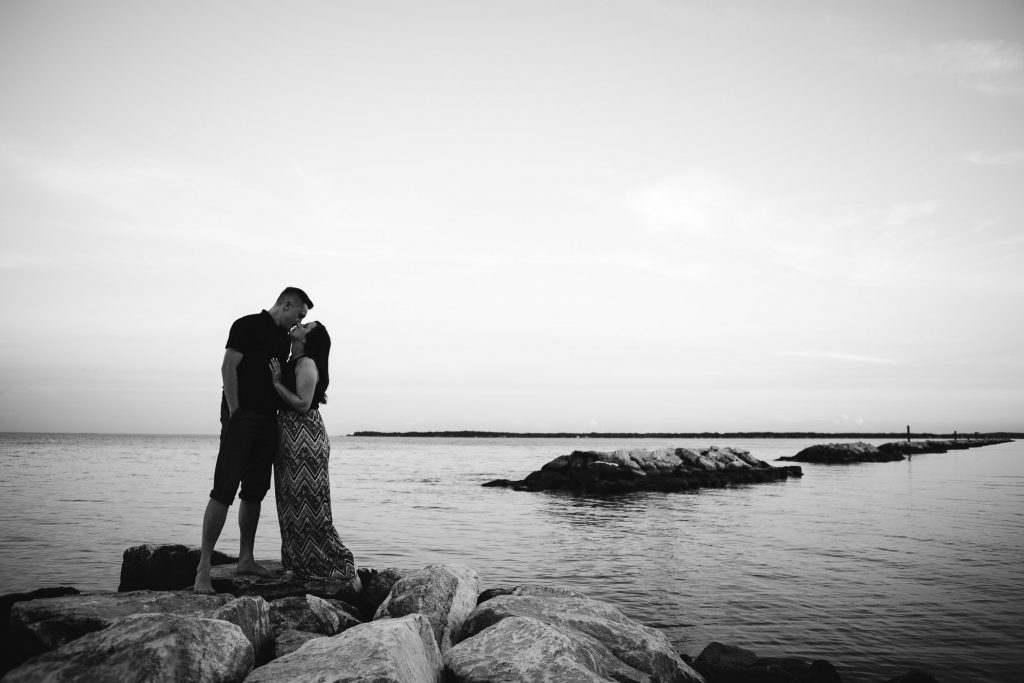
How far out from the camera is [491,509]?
18.8 metres

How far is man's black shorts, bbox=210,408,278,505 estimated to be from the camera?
5.41 m

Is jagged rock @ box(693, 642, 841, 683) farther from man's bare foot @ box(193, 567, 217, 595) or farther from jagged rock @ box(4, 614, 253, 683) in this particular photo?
man's bare foot @ box(193, 567, 217, 595)

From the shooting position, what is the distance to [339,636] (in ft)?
12.1

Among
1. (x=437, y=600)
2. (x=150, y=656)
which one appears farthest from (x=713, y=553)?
(x=150, y=656)

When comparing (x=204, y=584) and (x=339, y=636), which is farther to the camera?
(x=204, y=584)

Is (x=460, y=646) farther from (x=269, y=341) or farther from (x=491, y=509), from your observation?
(x=491, y=509)

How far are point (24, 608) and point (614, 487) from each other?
23.2 m

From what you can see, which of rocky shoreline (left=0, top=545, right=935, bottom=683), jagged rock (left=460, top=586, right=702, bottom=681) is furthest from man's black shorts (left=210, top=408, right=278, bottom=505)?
jagged rock (left=460, top=586, right=702, bottom=681)

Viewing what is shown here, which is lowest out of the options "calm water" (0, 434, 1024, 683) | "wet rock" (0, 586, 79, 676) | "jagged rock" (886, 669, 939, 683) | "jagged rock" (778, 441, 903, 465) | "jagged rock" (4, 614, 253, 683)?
"jagged rock" (778, 441, 903, 465)

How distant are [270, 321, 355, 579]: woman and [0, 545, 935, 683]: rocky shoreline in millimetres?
273

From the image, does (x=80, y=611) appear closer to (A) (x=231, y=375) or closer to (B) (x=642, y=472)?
(A) (x=231, y=375)

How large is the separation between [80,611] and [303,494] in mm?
1838

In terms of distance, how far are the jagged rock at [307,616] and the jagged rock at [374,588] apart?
0.72 metres

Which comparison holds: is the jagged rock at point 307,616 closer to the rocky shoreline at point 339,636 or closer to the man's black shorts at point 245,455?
the rocky shoreline at point 339,636
